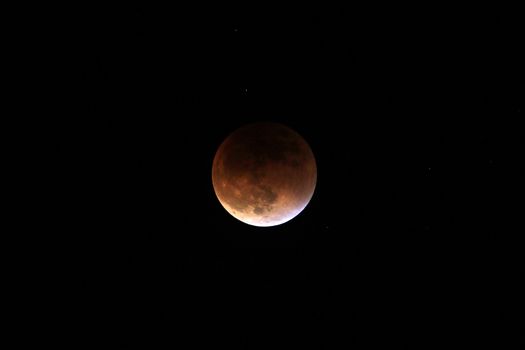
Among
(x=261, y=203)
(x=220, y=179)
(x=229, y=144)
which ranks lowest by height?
(x=261, y=203)

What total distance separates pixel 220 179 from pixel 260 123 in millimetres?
1304

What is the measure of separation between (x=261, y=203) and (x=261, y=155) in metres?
0.85

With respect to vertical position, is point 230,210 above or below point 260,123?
below

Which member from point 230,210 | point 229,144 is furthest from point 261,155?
point 230,210

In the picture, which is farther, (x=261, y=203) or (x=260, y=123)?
(x=260, y=123)

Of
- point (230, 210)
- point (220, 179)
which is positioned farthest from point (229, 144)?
point (230, 210)

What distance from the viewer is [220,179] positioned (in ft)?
25.3

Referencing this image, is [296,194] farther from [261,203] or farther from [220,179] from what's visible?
[220,179]

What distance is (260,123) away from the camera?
7.94 metres

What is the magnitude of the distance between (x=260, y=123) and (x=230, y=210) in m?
1.73

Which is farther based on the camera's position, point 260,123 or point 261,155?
point 260,123

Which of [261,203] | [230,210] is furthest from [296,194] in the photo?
[230,210]

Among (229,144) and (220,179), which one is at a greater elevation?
(229,144)

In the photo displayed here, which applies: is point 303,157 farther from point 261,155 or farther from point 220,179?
point 220,179
